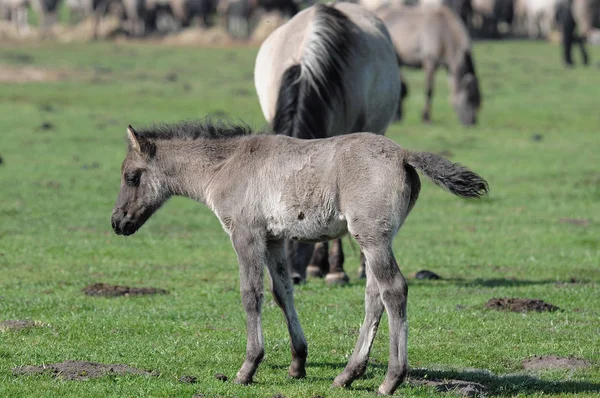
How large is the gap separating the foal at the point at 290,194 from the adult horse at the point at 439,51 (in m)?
19.1

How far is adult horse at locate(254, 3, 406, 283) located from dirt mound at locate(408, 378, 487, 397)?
3718mm

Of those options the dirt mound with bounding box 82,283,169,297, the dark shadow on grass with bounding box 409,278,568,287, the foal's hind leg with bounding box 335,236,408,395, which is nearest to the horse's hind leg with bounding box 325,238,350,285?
the dark shadow on grass with bounding box 409,278,568,287

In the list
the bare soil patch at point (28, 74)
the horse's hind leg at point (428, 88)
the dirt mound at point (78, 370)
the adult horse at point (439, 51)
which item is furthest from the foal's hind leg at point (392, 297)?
the bare soil patch at point (28, 74)

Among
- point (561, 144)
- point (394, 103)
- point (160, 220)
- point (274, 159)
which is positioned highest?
point (274, 159)

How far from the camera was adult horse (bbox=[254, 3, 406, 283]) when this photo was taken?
1170cm

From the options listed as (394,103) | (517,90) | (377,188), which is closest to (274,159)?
(377,188)

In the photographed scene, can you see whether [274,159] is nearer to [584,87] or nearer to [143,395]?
[143,395]

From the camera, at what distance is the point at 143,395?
7.55 meters

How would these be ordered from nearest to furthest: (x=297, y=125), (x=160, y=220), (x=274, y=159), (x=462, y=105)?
(x=274, y=159)
(x=297, y=125)
(x=160, y=220)
(x=462, y=105)

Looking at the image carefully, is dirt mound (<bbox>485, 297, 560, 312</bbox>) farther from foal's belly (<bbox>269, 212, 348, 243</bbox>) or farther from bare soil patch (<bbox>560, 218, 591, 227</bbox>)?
bare soil patch (<bbox>560, 218, 591, 227</bbox>)

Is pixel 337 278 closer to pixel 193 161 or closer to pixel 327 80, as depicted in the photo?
pixel 327 80

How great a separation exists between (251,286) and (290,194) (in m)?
0.70

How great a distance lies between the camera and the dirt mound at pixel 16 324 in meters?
9.55

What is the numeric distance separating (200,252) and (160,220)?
2.42 meters
